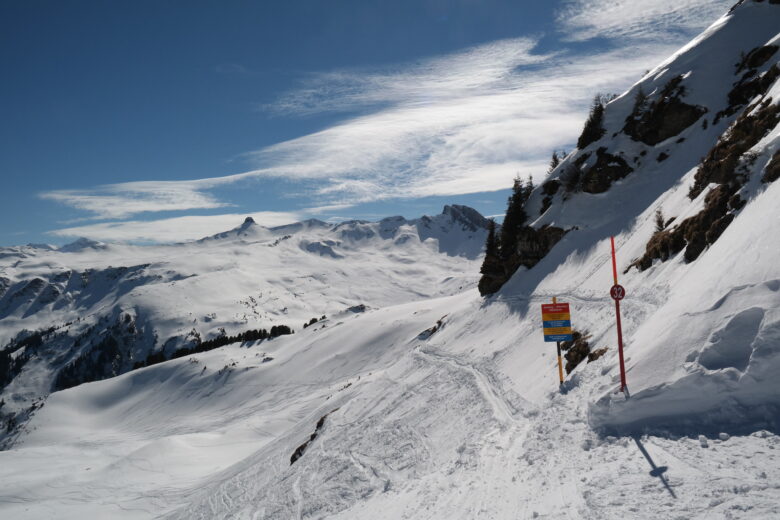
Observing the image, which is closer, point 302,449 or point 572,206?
point 302,449

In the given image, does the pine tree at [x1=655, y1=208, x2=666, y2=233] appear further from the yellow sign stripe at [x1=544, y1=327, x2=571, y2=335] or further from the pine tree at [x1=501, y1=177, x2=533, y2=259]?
the pine tree at [x1=501, y1=177, x2=533, y2=259]

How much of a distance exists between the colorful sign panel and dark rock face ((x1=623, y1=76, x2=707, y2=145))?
33.3 metres

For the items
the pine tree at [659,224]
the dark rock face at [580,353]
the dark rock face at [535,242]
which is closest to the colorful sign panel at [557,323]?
the dark rock face at [580,353]

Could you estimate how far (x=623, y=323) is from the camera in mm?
18703

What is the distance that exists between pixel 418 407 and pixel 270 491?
28.7ft

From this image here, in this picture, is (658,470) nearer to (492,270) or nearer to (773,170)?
(773,170)

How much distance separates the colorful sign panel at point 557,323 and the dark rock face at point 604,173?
2886cm

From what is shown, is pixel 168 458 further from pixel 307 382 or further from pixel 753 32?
pixel 753 32

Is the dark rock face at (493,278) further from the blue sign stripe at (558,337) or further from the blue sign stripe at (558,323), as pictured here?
the blue sign stripe at (558,337)

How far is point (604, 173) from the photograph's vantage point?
4275cm

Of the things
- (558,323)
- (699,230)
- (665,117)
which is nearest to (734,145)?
(699,230)

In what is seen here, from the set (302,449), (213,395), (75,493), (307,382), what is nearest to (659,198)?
(302,449)

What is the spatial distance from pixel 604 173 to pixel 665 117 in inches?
297

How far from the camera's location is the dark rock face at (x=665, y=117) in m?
40.3
